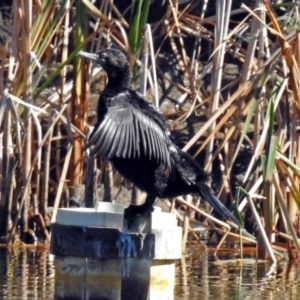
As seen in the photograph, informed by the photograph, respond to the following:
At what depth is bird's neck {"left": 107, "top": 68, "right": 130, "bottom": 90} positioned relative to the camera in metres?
4.84

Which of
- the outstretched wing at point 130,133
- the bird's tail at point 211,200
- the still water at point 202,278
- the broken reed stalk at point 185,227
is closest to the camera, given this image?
the outstretched wing at point 130,133

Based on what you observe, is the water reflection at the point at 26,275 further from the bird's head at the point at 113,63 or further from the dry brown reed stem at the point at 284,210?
the dry brown reed stem at the point at 284,210

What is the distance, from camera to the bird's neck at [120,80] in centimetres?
484

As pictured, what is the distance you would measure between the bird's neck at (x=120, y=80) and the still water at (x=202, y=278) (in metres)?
1.11

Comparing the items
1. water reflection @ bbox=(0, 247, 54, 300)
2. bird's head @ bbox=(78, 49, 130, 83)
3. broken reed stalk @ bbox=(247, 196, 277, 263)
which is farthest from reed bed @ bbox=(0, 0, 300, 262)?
bird's head @ bbox=(78, 49, 130, 83)

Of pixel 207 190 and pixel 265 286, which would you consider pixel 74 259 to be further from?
pixel 265 286

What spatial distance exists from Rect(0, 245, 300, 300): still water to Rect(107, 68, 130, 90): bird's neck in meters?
1.11

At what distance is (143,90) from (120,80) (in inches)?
54.3

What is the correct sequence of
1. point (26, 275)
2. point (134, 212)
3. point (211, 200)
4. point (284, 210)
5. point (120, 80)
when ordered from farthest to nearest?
point (284, 210)
point (26, 275)
point (120, 80)
point (211, 200)
point (134, 212)

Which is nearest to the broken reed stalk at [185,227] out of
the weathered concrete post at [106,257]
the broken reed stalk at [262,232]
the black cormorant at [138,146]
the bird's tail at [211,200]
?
the broken reed stalk at [262,232]

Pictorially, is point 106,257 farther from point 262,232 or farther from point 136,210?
point 262,232

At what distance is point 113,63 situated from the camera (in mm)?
4918

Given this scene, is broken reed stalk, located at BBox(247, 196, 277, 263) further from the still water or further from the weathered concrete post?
the weathered concrete post

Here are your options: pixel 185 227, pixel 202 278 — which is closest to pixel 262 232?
pixel 202 278
